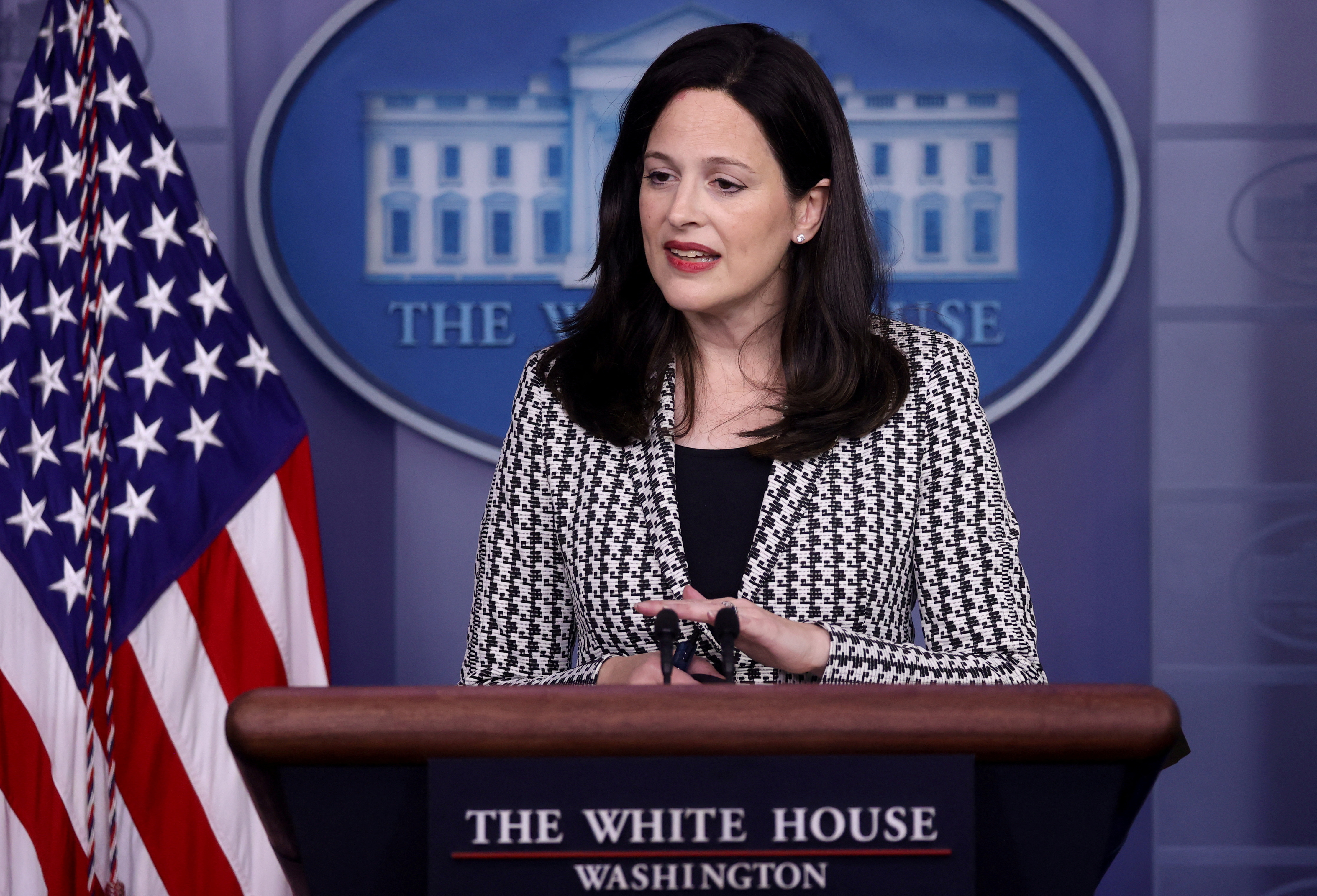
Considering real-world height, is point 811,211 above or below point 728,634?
above

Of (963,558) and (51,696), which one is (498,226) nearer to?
(51,696)

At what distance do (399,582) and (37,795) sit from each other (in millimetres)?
787

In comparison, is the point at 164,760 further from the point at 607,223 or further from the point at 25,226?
the point at 607,223

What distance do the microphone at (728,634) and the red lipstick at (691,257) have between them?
572 mm

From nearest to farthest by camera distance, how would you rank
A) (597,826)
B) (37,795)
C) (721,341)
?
1. (597,826)
2. (721,341)
3. (37,795)

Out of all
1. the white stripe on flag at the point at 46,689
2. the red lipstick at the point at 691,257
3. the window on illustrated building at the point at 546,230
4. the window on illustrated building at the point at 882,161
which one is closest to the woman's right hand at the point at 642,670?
the red lipstick at the point at 691,257

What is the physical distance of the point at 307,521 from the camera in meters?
2.37

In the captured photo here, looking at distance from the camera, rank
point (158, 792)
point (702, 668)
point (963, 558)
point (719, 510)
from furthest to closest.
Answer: point (158, 792)
point (719, 510)
point (963, 558)
point (702, 668)

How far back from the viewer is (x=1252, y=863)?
2602mm

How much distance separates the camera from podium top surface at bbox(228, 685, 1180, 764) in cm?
77

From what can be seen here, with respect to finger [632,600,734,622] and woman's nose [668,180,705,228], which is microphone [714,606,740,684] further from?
woman's nose [668,180,705,228]

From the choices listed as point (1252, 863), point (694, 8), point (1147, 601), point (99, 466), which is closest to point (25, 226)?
point (99, 466)

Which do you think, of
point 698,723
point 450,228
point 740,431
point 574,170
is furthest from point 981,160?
point 698,723

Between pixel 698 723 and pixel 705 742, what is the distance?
0.01 m
